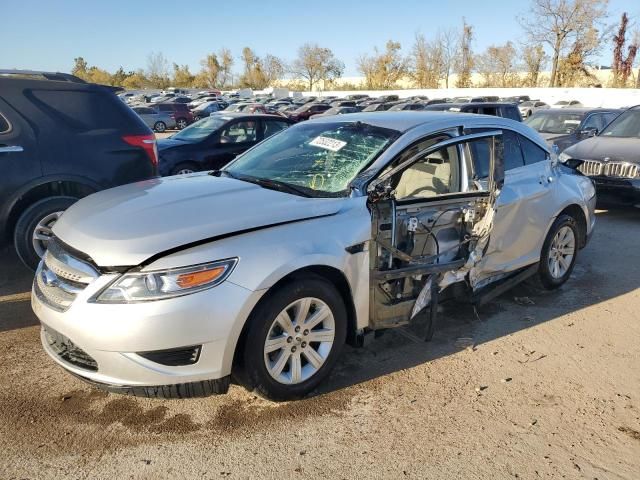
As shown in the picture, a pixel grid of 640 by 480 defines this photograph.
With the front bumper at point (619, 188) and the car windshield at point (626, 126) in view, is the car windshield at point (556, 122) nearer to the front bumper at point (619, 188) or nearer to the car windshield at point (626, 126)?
the car windshield at point (626, 126)

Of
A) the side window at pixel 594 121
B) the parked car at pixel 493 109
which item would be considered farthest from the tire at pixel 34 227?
the side window at pixel 594 121

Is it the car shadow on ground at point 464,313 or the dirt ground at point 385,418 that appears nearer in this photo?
the dirt ground at point 385,418

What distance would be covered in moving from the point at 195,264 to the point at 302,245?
620 millimetres

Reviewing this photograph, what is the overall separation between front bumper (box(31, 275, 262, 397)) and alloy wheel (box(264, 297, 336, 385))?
27 centimetres

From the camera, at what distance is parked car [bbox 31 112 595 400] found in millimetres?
2693

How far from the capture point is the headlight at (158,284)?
8.72 ft

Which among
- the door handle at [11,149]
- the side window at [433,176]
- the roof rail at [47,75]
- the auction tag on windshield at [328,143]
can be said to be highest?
the roof rail at [47,75]

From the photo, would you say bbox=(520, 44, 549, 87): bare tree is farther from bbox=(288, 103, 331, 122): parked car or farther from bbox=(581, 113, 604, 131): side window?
bbox=(581, 113, 604, 131): side window

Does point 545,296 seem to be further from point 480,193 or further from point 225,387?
point 225,387

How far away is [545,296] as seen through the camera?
16.4 feet

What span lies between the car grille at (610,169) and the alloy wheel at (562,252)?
347cm

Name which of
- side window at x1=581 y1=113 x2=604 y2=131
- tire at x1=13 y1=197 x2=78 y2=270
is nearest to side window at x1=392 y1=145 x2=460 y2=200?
tire at x1=13 y1=197 x2=78 y2=270

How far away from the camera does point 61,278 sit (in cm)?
297

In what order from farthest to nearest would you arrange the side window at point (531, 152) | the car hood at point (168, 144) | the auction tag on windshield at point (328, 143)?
the car hood at point (168, 144), the side window at point (531, 152), the auction tag on windshield at point (328, 143)
